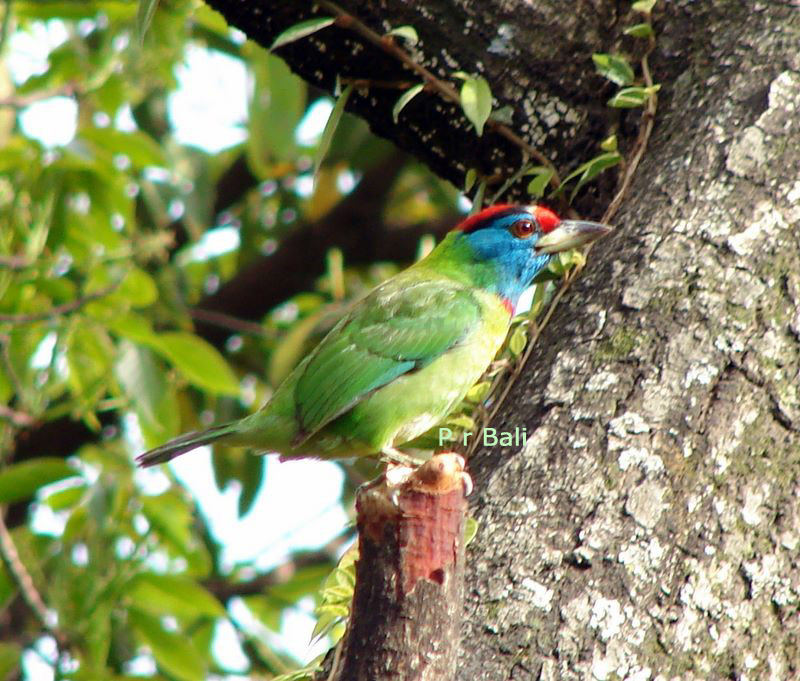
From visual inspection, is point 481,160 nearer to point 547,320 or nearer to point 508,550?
point 547,320

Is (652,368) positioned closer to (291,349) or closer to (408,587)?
(408,587)

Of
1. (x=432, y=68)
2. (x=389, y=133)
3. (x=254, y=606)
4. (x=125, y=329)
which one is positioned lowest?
(x=254, y=606)

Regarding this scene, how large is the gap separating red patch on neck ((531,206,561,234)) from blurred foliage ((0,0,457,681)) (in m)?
0.76

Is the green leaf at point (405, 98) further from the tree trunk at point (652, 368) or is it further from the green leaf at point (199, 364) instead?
the green leaf at point (199, 364)

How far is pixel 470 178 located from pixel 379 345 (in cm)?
51

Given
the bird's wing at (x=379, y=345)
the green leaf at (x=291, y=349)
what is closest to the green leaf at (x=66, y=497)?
the green leaf at (x=291, y=349)

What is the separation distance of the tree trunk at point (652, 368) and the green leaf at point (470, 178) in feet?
0.43

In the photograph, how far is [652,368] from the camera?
248 centimetres

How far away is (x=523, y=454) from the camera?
2.46m

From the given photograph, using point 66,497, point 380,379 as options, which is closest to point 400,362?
point 380,379

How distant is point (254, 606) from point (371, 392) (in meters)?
2.23

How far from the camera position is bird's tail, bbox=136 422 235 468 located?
329 cm

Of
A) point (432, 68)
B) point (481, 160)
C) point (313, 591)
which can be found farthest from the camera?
point (313, 591)

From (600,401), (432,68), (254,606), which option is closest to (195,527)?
(254,606)
